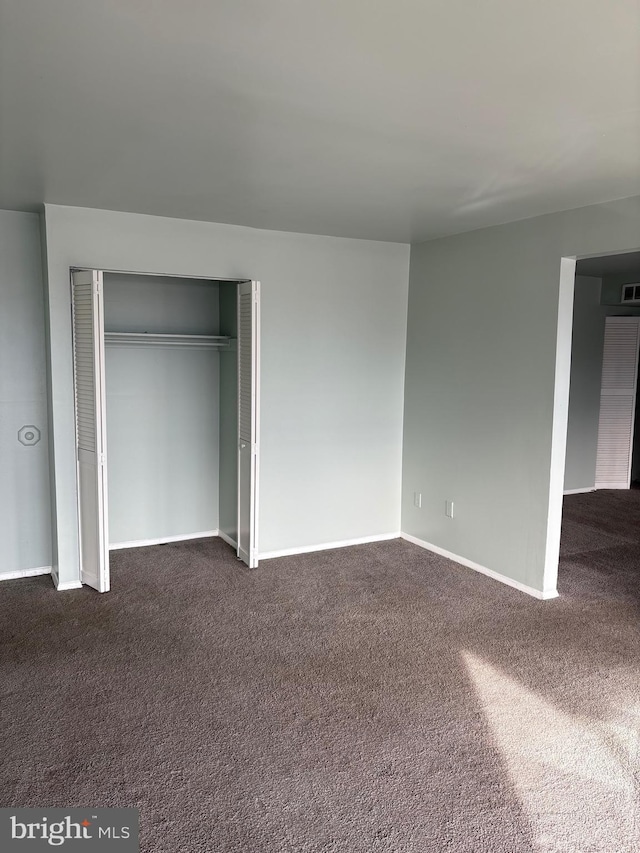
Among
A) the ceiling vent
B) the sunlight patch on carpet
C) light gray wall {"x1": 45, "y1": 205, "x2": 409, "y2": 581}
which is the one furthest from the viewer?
the ceiling vent

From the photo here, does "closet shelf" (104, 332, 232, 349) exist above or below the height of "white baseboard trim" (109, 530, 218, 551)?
above

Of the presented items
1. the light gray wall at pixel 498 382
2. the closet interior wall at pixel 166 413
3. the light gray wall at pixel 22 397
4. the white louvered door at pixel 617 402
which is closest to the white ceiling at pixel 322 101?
the light gray wall at pixel 498 382

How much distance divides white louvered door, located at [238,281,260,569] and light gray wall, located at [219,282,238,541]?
29 cm

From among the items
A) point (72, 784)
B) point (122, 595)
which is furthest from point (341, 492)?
point (72, 784)

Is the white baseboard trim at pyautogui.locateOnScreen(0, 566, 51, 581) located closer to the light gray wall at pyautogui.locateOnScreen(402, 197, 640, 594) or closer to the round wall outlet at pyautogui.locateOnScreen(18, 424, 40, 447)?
the round wall outlet at pyautogui.locateOnScreen(18, 424, 40, 447)

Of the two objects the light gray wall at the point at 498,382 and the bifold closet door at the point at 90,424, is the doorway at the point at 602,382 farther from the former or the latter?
the bifold closet door at the point at 90,424

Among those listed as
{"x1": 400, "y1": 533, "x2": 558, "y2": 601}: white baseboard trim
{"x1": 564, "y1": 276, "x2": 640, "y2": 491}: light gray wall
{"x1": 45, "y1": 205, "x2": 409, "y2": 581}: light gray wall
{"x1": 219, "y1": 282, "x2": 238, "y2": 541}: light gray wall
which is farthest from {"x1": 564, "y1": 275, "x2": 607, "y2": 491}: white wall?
{"x1": 219, "y1": 282, "x2": 238, "y2": 541}: light gray wall

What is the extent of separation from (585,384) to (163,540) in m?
4.80

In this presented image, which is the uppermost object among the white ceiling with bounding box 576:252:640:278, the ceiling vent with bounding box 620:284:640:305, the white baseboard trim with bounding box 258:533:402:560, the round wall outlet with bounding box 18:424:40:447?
the white ceiling with bounding box 576:252:640:278

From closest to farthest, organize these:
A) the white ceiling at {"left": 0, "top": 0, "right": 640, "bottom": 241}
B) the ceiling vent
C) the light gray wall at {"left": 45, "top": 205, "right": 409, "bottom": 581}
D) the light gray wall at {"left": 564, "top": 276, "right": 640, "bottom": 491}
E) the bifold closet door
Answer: the white ceiling at {"left": 0, "top": 0, "right": 640, "bottom": 241}, the bifold closet door, the light gray wall at {"left": 45, "top": 205, "right": 409, "bottom": 581}, the ceiling vent, the light gray wall at {"left": 564, "top": 276, "right": 640, "bottom": 491}

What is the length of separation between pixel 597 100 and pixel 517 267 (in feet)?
6.87

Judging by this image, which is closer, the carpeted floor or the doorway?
the carpeted floor

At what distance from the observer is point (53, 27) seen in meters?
1.74

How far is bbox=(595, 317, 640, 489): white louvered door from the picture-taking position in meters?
7.39
